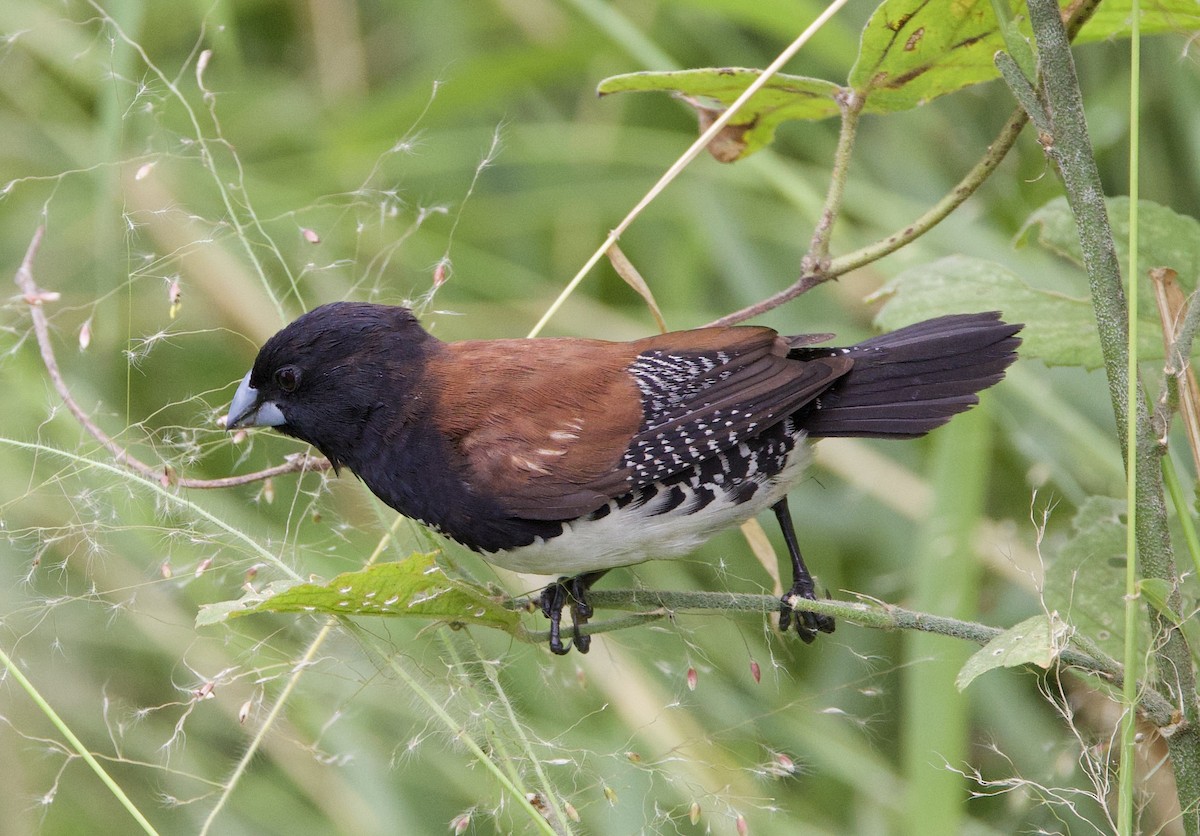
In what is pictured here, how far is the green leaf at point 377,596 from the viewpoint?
149cm

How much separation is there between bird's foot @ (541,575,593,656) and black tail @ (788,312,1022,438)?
1.82 ft

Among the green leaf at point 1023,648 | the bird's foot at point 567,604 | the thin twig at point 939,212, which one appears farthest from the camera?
the bird's foot at point 567,604

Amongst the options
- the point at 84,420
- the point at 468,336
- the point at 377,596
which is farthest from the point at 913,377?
the point at 468,336

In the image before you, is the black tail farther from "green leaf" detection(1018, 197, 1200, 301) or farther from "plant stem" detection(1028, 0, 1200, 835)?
"plant stem" detection(1028, 0, 1200, 835)

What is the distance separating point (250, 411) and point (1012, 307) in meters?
1.35

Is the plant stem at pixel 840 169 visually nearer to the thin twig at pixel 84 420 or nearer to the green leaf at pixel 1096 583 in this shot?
the green leaf at pixel 1096 583

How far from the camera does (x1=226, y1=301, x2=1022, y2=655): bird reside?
219 cm

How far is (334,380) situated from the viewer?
2312 millimetres

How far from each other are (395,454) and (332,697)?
1.05 meters

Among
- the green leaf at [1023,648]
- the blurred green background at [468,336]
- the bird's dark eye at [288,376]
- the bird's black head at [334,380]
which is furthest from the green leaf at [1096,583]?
the bird's dark eye at [288,376]

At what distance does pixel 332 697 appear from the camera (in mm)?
3072

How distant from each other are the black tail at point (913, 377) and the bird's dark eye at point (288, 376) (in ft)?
3.18

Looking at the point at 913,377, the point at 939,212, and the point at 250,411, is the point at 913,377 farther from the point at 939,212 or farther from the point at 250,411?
the point at 250,411

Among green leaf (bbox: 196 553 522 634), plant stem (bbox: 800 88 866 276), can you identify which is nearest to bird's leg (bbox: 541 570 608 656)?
green leaf (bbox: 196 553 522 634)
